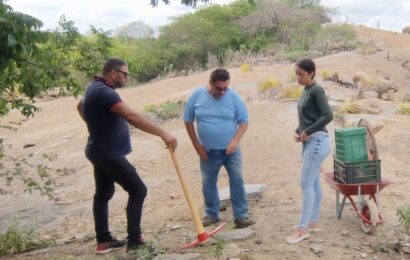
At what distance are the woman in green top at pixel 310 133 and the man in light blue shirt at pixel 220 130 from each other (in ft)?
2.03

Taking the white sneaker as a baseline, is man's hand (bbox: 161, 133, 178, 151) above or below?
above

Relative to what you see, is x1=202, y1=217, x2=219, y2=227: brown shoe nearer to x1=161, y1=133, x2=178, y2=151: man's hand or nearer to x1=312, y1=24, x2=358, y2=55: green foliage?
x1=161, y1=133, x2=178, y2=151: man's hand

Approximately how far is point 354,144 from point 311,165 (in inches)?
23.5

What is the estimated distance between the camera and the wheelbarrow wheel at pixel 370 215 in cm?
562

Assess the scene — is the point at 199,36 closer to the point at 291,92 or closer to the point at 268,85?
the point at 268,85

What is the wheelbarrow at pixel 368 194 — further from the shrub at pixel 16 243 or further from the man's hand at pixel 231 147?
the shrub at pixel 16 243

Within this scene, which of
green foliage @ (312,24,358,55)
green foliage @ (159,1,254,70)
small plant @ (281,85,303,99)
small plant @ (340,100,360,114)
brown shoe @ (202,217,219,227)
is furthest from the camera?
green foliage @ (159,1,254,70)

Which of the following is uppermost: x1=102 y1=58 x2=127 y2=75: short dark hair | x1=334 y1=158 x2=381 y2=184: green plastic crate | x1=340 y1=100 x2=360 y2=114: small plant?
x1=102 y1=58 x2=127 y2=75: short dark hair

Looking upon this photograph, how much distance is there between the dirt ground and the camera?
224 inches

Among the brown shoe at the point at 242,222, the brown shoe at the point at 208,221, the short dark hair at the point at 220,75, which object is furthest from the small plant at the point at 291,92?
the short dark hair at the point at 220,75

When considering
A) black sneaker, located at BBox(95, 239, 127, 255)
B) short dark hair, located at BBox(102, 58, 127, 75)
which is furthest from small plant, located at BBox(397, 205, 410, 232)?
short dark hair, located at BBox(102, 58, 127, 75)

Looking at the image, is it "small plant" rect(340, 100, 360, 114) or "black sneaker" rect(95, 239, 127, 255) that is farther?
"small plant" rect(340, 100, 360, 114)

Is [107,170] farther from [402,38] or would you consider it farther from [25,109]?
[402,38]

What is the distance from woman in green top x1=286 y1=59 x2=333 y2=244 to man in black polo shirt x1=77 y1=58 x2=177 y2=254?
128 centimetres
